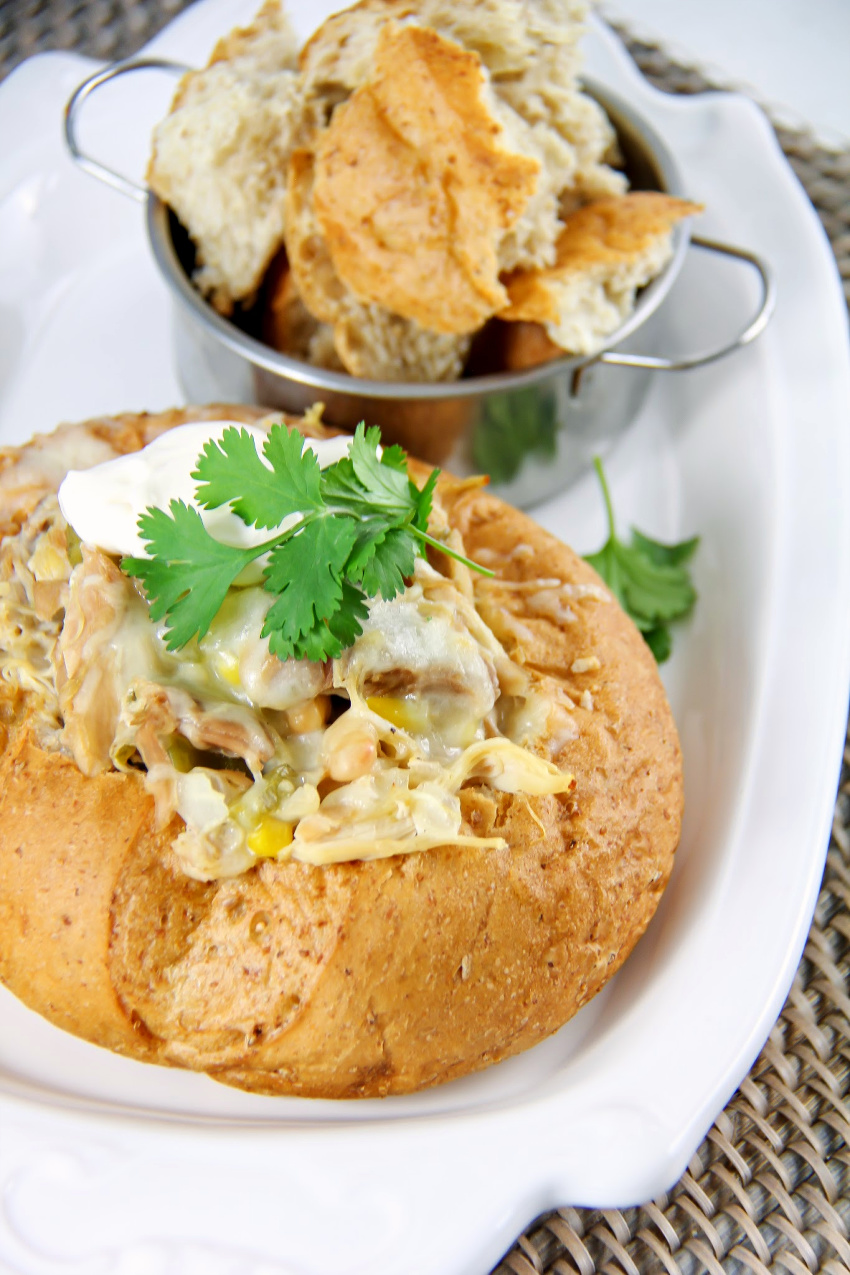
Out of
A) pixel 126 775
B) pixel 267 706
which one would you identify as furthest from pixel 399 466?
pixel 126 775

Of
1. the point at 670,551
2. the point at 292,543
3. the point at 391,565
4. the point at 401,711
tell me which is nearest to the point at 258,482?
the point at 292,543

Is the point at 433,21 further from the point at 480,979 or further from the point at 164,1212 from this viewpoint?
the point at 164,1212

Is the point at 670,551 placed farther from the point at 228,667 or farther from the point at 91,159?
the point at 91,159

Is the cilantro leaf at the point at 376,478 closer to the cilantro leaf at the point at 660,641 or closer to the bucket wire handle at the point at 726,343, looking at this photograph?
the bucket wire handle at the point at 726,343

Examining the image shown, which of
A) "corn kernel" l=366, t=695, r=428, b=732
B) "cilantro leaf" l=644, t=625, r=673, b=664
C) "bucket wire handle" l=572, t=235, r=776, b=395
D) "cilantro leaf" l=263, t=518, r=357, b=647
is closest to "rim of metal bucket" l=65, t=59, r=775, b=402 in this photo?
"bucket wire handle" l=572, t=235, r=776, b=395

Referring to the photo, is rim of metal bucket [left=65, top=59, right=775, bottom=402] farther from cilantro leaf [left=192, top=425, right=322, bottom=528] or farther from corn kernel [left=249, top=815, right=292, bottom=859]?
Result: corn kernel [left=249, top=815, right=292, bottom=859]

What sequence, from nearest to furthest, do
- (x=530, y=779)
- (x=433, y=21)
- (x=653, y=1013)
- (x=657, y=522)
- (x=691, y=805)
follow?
(x=530, y=779) < (x=653, y=1013) < (x=691, y=805) < (x=433, y=21) < (x=657, y=522)

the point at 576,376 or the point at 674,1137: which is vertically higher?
the point at 576,376
